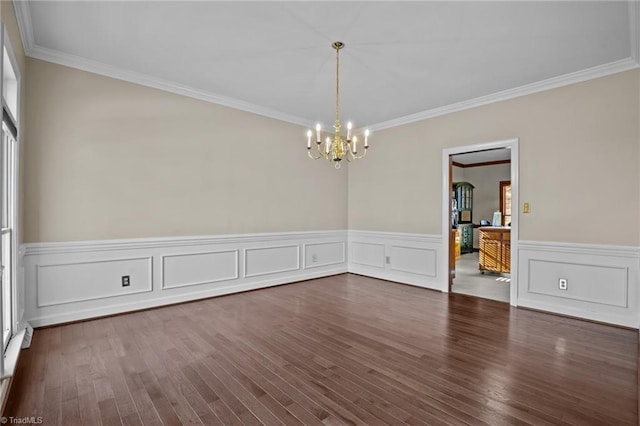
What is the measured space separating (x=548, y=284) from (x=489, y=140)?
77.1 inches

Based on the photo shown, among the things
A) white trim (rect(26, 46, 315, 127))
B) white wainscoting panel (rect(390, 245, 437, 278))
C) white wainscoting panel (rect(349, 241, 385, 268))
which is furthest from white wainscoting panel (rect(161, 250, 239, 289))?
white wainscoting panel (rect(390, 245, 437, 278))

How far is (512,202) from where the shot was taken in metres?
4.23

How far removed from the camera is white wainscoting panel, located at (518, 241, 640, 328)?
3449mm

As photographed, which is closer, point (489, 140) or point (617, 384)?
point (617, 384)

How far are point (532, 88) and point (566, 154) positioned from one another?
901 mm

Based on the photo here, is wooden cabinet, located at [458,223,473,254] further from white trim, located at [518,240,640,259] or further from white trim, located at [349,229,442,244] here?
white trim, located at [518,240,640,259]

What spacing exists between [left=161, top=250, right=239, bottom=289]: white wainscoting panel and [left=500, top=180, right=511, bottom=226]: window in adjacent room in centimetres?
767

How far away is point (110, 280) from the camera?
145 inches

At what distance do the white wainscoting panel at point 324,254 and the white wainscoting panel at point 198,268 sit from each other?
1366mm

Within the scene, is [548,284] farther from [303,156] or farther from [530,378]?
[303,156]

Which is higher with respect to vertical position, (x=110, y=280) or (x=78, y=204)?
(x=78, y=204)

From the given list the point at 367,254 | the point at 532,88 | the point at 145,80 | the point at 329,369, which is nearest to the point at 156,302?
the point at 329,369

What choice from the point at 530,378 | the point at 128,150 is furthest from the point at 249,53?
the point at 530,378

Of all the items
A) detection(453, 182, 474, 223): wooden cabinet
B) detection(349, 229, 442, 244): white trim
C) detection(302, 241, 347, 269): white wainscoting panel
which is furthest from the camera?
detection(453, 182, 474, 223): wooden cabinet
